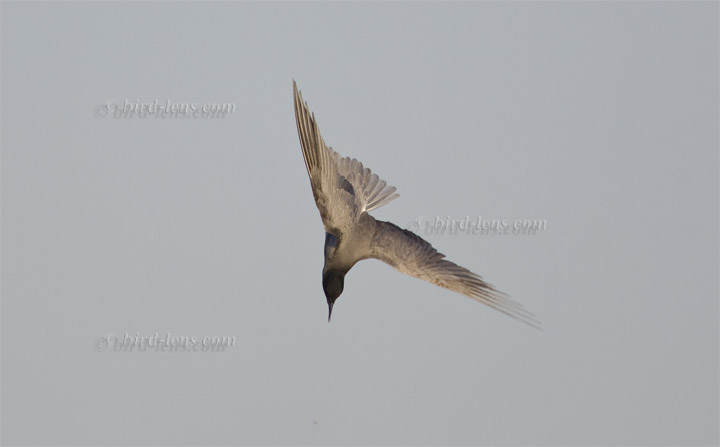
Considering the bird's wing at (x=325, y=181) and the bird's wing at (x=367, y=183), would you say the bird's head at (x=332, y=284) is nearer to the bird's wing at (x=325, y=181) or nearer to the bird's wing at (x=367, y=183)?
the bird's wing at (x=325, y=181)

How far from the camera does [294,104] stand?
1250 centimetres

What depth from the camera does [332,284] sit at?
14828mm

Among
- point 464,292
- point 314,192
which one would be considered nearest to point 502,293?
point 464,292

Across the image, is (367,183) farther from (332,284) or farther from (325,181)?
(325,181)

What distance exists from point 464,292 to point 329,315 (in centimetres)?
195

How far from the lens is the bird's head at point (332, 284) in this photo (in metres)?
14.8

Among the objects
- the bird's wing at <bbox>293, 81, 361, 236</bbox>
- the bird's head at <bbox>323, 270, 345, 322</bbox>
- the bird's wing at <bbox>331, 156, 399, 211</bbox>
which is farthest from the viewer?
the bird's wing at <bbox>331, 156, 399, 211</bbox>

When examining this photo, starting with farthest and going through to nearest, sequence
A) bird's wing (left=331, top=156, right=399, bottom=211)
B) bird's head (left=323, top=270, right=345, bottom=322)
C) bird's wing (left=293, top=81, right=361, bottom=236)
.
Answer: bird's wing (left=331, top=156, right=399, bottom=211), bird's head (left=323, top=270, right=345, bottom=322), bird's wing (left=293, top=81, right=361, bottom=236)

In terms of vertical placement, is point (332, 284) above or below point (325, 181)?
below

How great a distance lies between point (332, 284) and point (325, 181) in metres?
1.87

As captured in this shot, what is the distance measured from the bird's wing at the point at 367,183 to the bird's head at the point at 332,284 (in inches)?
64.2

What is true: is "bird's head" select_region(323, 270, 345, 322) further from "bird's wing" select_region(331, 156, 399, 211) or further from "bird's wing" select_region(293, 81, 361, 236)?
"bird's wing" select_region(331, 156, 399, 211)

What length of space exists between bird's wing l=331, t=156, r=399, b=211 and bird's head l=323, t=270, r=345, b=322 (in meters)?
1.63

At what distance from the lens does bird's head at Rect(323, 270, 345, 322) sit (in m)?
14.8
